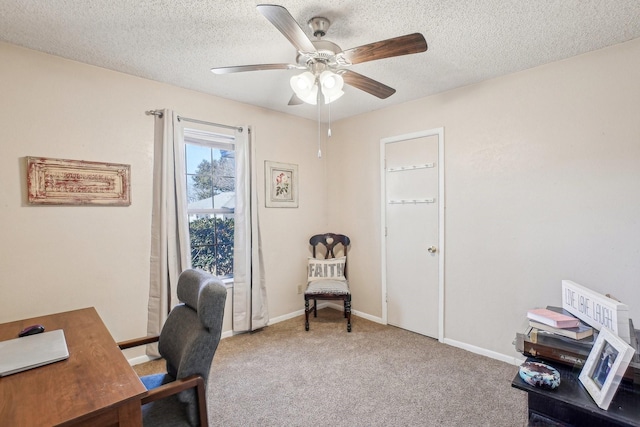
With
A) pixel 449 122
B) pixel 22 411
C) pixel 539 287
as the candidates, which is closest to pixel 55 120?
pixel 22 411

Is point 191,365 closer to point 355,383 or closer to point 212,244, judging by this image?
point 355,383

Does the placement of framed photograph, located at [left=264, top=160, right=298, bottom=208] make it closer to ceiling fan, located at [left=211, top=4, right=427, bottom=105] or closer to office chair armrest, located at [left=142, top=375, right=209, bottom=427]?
ceiling fan, located at [left=211, top=4, right=427, bottom=105]

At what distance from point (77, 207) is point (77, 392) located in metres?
1.80

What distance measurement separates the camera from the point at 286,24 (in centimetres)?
142

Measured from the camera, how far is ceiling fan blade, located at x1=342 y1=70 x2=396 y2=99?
1.96 meters

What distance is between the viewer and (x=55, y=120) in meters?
2.26

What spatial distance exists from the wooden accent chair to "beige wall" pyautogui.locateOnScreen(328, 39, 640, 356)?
109 centimetres

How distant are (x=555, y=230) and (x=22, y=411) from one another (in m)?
3.14

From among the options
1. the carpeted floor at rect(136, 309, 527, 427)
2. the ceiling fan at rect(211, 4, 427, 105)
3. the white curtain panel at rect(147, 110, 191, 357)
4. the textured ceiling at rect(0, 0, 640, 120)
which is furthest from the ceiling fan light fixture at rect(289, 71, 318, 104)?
the carpeted floor at rect(136, 309, 527, 427)

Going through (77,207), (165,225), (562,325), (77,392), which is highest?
(77,207)

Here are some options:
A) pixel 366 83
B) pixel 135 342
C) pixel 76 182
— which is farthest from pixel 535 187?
pixel 76 182

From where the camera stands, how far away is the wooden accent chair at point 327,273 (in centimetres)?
333

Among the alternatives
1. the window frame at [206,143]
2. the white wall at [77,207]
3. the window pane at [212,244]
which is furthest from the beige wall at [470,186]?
the window pane at [212,244]

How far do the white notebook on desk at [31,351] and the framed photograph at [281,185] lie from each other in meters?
2.30
